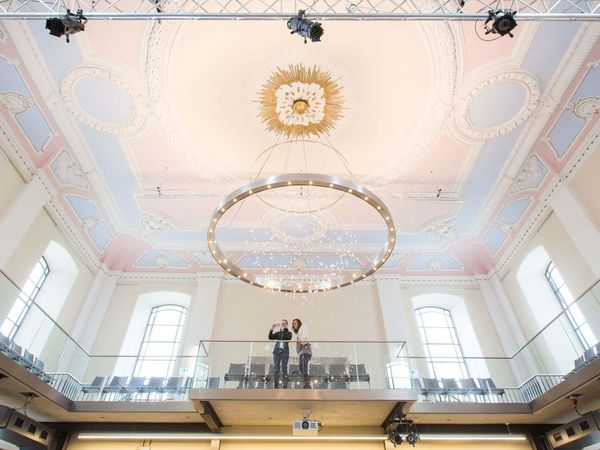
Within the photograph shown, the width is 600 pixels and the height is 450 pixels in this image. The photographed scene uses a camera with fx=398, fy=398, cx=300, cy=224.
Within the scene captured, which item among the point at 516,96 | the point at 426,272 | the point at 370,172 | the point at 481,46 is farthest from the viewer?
the point at 426,272

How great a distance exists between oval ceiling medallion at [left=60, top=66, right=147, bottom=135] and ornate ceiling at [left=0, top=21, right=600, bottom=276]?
3cm

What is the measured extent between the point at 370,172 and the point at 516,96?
Result: 376cm

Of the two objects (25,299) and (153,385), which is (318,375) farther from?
(25,299)

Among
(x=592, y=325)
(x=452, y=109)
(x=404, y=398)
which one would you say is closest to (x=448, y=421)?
(x=404, y=398)

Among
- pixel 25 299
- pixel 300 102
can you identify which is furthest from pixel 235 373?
pixel 300 102

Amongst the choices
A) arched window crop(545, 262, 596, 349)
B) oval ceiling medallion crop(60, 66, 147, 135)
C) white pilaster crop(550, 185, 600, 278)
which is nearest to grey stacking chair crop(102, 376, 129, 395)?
oval ceiling medallion crop(60, 66, 147, 135)

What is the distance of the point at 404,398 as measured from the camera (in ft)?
27.5

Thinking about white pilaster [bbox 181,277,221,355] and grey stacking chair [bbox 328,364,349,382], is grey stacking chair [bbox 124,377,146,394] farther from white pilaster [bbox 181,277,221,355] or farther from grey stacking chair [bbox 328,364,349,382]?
grey stacking chair [bbox 328,364,349,382]

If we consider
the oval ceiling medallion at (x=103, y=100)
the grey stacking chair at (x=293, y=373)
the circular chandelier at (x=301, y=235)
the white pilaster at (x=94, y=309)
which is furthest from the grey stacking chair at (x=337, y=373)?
the oval ceiling medallion at (x=103, y=100)

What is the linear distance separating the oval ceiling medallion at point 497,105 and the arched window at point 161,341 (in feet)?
33.4

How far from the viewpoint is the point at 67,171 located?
10.1m

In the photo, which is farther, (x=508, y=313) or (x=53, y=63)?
(x=508, y=313)

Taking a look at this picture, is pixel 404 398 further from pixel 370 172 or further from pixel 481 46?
pixel 481 46

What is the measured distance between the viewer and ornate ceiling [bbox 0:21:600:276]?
800cm
